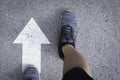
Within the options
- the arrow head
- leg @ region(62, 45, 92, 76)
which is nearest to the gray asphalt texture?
the arrow head

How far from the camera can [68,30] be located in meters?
2.10

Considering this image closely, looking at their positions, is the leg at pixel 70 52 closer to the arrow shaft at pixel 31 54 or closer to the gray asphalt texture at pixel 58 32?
the gray asphalt texture at pixel 58 32

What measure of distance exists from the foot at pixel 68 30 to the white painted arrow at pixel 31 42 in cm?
15

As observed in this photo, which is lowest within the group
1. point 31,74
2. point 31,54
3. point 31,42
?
point 31,74

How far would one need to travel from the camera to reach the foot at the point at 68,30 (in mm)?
2015

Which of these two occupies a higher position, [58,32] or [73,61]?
[58,32]

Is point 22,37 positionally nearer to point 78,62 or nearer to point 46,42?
point 46,42

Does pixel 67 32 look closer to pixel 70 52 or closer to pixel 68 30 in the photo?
pixel 68 30

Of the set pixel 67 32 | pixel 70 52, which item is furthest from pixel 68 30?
pixel 70 52

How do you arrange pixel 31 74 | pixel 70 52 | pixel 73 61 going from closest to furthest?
pixel 73 61 → pixel 70 52 → pixel 31 74

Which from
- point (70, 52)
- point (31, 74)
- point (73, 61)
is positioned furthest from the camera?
point (31, 74)

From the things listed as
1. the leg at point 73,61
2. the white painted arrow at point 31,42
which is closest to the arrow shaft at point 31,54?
the white painted arrow at point 31,42

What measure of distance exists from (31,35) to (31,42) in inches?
2.5

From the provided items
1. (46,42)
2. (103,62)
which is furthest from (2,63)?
(103,62)
